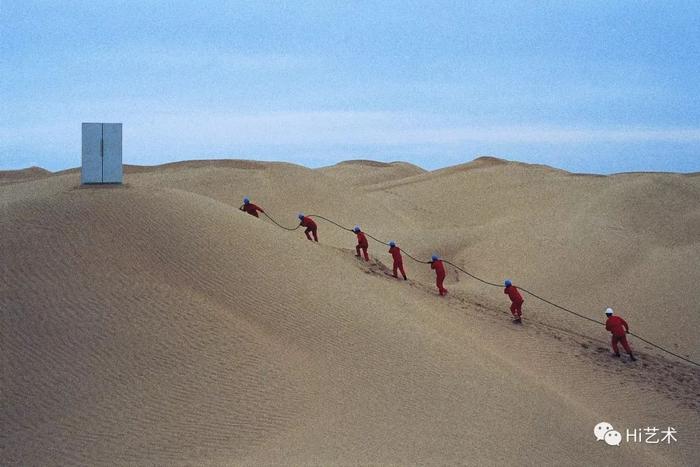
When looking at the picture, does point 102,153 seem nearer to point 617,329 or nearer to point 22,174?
point 617,329

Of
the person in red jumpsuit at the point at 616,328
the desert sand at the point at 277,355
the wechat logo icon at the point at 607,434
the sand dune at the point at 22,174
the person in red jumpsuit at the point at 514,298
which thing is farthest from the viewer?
the sand dune at the point at 22,174

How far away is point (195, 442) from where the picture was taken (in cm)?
1048

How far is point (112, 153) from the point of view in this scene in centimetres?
1722

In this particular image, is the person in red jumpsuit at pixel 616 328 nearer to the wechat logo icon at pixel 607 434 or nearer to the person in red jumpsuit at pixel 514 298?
the person in red jumpsuit at pixel 514 298

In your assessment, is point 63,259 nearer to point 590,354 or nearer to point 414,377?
point 414,377

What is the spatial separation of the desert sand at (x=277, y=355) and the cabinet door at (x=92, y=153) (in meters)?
0.57

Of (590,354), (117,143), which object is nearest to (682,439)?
(590,354)

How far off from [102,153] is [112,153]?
0.23m

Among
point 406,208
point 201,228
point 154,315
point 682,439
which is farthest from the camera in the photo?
point 406,208

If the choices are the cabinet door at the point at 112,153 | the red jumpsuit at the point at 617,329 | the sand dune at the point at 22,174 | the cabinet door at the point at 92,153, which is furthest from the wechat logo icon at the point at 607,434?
the sand dune at the point at 22,174

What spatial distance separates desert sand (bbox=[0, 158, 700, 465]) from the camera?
10.8 meters

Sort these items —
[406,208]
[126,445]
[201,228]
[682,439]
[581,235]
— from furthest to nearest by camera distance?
[406,208]
[581,235]
[201,228]
[682,439]
[126,445]

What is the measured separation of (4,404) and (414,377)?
6709 millimetres

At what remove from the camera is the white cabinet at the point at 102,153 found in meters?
16.9
